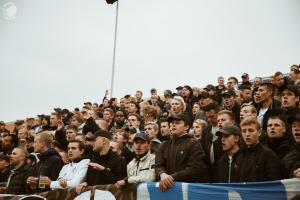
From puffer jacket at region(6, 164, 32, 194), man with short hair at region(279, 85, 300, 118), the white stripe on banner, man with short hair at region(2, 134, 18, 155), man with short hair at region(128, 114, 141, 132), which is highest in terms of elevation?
man with short hair at region(279, 85, 300, 118)

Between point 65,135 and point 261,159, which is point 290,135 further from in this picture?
Answer: point 65,135

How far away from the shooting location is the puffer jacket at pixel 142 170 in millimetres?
5097

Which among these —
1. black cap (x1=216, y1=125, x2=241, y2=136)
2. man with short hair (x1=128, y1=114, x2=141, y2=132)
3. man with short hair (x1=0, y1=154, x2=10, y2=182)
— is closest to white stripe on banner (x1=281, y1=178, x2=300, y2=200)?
black cap (x1=216, y1=125, x2=241, y2=136)

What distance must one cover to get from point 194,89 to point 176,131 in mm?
6395

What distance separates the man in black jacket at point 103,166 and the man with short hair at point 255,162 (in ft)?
6.18

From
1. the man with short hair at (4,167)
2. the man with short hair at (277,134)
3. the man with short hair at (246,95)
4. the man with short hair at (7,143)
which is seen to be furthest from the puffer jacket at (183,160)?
the man with short hair at (7,143)

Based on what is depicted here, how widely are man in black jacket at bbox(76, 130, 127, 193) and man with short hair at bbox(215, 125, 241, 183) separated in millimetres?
1501

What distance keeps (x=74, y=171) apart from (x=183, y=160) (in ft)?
6.30

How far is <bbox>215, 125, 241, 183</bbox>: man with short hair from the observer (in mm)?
4816

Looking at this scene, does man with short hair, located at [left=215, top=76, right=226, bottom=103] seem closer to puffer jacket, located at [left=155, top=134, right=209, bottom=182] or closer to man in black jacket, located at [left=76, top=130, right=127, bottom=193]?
man in black jacket, located at [left=76, top=130, right=127, bottom=193]

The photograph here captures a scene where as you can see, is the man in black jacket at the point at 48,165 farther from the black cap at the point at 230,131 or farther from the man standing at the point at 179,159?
the black cap at the point at 230,131

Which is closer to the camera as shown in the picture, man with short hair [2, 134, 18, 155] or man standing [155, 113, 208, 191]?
man standing [155, 113, 208, 191]

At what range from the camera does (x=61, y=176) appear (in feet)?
20.1

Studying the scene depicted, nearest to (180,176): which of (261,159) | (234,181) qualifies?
(234,181)
